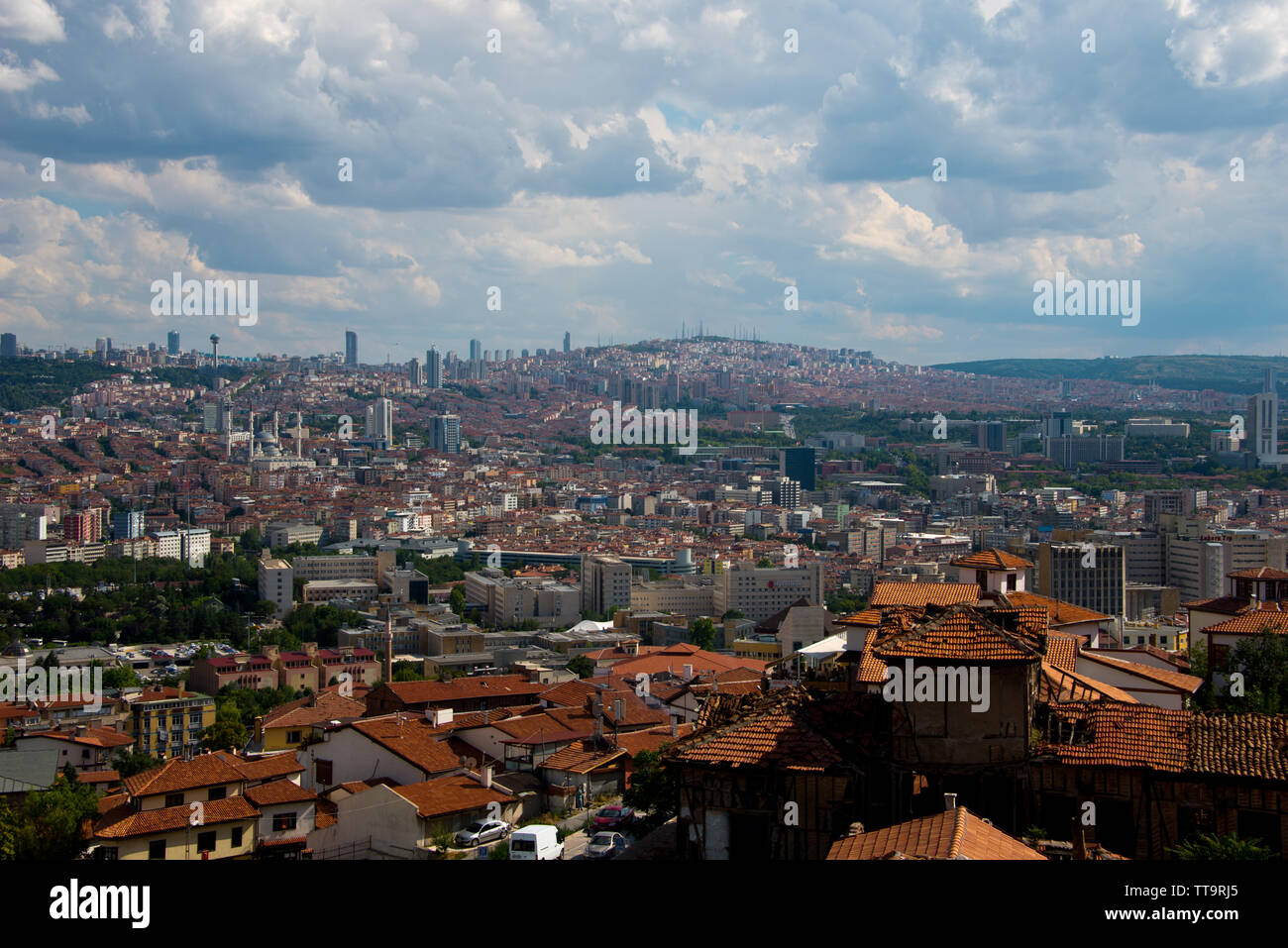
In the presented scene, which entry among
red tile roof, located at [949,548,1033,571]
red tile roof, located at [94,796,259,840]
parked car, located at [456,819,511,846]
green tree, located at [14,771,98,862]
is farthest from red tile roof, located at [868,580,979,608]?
green tree, located at [14,771,98,862]

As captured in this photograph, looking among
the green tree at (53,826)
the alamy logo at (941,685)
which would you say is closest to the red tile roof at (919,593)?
the alamy logo at (941,685)

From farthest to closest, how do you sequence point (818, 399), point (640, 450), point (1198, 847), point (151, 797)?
point (818, 399) → point (640, 450) → point (151, 797) → point (1198, 847)

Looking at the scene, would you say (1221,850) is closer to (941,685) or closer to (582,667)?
(941,685)

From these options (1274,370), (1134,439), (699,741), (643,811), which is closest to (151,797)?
(643,811)
